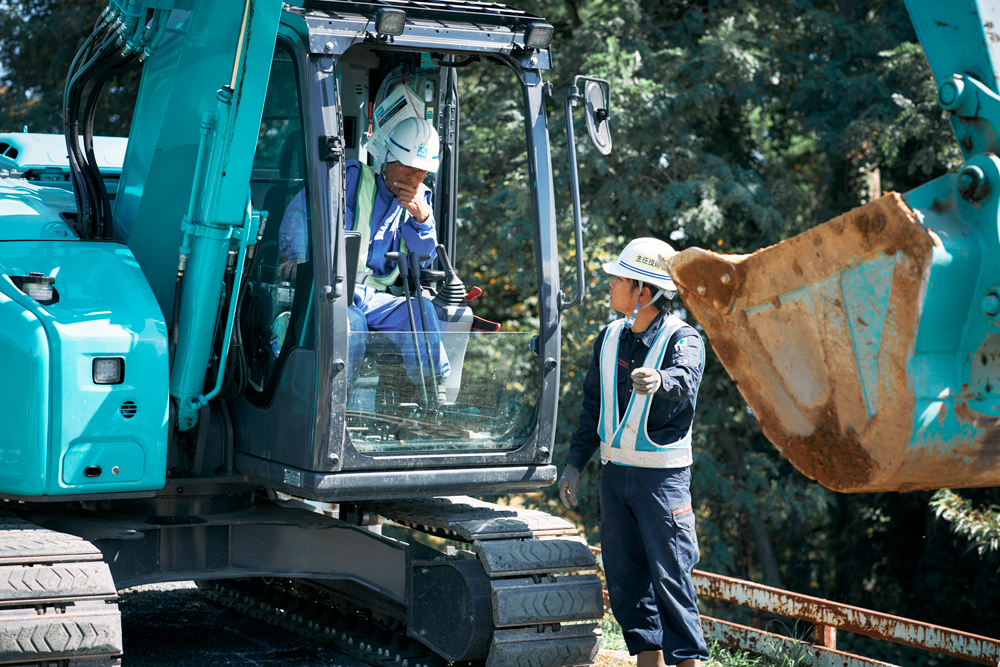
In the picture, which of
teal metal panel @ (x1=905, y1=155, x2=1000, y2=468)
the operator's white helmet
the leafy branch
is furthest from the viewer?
the leafy branch

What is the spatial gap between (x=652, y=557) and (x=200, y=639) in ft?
9.03

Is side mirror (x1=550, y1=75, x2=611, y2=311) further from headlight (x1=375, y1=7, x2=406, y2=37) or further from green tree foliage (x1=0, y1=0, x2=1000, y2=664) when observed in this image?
green tree foliage (x1=0, y1=0, x2=1000, y2=664)

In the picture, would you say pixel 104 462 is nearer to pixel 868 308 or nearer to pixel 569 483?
pixel 569 483

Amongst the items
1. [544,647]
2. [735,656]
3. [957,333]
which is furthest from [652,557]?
[957,333]

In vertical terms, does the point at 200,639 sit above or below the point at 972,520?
below

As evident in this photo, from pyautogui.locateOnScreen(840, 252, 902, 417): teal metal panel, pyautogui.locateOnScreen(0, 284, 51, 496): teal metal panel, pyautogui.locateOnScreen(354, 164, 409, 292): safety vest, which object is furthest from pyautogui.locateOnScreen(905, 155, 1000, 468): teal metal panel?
pyautogui.locateOnScreen(0, 284, 51, 496): teal metal panel

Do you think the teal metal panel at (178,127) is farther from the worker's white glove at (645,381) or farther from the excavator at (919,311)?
the excavator at (919,311)

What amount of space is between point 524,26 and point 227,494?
2.42 meters

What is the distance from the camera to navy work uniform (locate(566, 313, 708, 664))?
4.38 m

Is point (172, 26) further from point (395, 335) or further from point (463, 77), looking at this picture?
point (463, 77)

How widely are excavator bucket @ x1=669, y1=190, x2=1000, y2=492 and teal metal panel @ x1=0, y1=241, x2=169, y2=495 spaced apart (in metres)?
2.33

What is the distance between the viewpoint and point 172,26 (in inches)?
184

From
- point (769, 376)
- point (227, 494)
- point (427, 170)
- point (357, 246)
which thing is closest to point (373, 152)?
point (427, 170)

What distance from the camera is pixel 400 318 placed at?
4.75 meters
